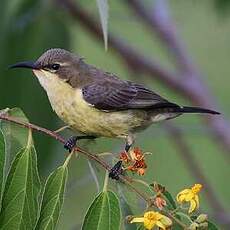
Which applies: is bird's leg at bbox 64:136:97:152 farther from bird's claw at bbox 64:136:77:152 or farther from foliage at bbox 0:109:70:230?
foliage at bbox 0:109:70:230

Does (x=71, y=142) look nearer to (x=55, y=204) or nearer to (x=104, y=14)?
(x=55, y=204)

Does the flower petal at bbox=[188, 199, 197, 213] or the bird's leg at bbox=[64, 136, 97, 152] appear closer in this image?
the flower petal at bbox=[188, 199, 197, 213]

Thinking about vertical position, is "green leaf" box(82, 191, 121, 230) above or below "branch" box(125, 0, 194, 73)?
below

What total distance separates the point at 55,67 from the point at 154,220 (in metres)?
1.46

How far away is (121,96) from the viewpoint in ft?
13.8

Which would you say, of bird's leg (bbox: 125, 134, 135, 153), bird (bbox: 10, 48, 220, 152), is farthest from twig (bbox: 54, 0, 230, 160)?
bird's leg (bbox: 125, 134, 135, 153)

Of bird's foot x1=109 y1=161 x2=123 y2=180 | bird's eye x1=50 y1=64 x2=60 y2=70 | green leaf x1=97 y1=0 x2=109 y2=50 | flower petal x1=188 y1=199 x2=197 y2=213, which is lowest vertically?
flower petal x1=188 y1=199 x2=197 y2=213

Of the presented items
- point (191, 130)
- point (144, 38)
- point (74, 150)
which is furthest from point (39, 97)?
point (144, 38)

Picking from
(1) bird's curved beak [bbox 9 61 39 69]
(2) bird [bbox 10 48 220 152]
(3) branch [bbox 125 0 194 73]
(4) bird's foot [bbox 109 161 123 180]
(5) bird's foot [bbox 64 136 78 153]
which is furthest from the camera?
(3) branch [bbox 125 0 194 73]

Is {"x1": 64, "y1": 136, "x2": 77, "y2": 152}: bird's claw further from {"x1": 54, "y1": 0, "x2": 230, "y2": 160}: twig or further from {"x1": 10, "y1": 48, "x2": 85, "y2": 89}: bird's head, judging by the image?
{"x1": 54, "y1": 0, "x2": 230, "y2": 160}: twig

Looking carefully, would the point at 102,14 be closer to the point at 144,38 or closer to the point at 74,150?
the point at 74,150

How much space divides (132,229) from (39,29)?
2.76 meters

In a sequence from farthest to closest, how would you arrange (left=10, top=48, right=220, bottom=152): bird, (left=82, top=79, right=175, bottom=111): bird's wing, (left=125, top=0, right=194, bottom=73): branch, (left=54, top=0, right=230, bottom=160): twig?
1. (left=125, top=0, right=194, bottom=73): branch
2. (left=54, top=0, right=230, bottom=160): twig
3. (left=82, top=79, right=175, bottom=111): bird's wing
4. (left=10, top=48, right=220, bottom=152): bird

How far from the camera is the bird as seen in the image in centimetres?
404
